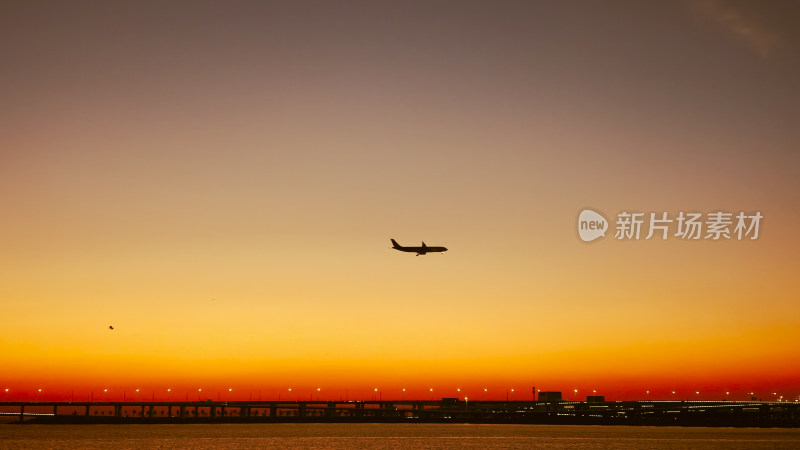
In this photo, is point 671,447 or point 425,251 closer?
point 671,447

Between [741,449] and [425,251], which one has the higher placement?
[425,251]

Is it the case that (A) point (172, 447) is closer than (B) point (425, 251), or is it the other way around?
(A) point (172, 447)

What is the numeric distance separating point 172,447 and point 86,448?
51.8 feet

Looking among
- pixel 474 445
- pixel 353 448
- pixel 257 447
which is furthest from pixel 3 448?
pixel 474 445

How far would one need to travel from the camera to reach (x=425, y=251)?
16562 centimetres

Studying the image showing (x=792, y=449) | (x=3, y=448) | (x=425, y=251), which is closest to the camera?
(x=792, y=449)

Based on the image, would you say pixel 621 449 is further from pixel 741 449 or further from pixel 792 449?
pixel 792 449

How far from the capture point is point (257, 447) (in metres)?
138

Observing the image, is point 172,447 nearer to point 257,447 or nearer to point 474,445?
point 257,447

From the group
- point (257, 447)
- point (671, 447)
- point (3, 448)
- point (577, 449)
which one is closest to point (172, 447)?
point (257, 447)

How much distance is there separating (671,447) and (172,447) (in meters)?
89.7

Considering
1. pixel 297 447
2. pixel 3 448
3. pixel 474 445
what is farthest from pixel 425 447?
pixel 3 448

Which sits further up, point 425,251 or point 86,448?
point 425,251

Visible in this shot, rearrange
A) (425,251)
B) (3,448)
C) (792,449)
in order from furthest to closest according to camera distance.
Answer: (425,251)
(3,448)
(792,449)
